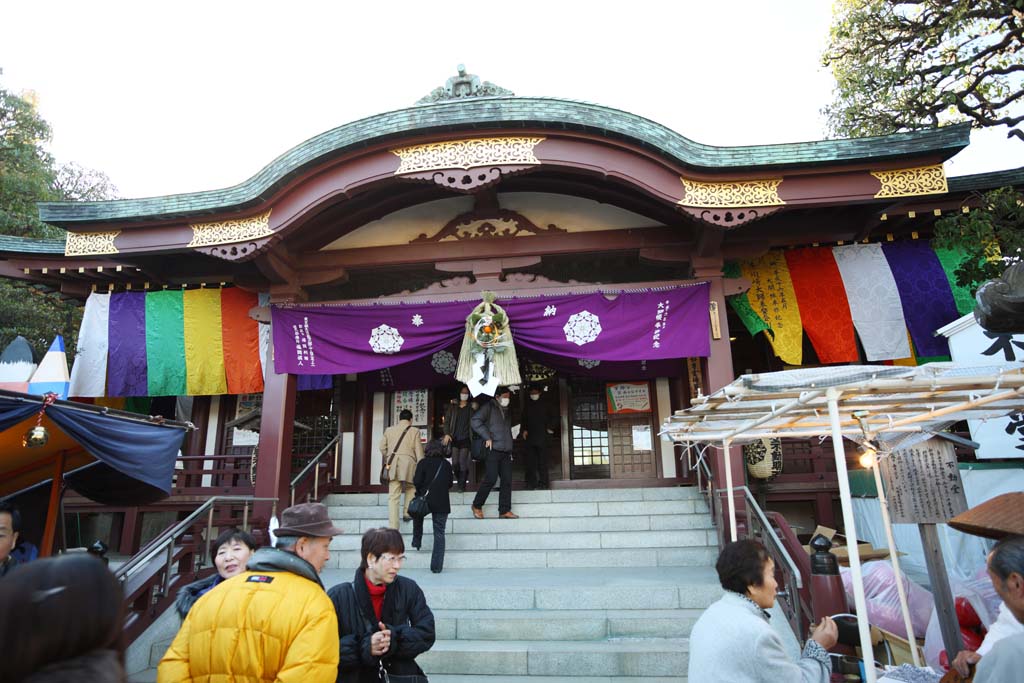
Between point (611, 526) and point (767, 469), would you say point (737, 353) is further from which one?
point (611, 526)

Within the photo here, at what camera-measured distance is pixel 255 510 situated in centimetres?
900

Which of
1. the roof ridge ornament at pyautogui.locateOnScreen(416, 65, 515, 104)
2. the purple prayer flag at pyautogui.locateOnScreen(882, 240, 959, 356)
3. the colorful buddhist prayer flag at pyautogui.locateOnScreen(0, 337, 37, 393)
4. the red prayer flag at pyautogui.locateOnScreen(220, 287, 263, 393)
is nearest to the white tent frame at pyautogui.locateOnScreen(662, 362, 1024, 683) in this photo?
the purple prayer flag at pyautogui.locateOnScreen(882, 240, 959, 356)

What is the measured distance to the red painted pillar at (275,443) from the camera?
9.23 metres

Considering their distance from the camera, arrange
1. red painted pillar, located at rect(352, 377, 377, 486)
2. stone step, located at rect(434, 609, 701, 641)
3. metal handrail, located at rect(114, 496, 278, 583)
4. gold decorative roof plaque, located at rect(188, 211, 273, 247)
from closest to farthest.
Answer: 1. stone step, located at rect(434, 609, 701, 641)
2. metal handrail, located at rect(114, 496, 278, 583)
3. gold decorative roof plaque, located at rect(188, 211, 273, 247)
4. red painted pillar, located at rect(352, 377, 377, 486)

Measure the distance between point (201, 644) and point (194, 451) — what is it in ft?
38.4

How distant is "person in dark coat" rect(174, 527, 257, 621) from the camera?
13.4 ft

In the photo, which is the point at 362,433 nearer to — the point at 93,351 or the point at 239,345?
the point at 239,345

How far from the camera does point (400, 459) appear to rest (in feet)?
28.2

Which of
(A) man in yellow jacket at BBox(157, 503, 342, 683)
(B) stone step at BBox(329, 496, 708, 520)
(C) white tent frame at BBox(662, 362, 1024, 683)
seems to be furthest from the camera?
(B) stone step at BBox(329, 496, 708, 520)

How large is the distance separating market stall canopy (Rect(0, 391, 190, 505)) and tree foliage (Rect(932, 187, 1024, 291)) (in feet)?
30.3

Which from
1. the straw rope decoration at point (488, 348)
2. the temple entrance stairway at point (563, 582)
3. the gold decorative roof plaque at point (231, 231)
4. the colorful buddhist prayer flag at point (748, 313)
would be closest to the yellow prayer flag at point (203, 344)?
the gold decorative roof plaque at point (231, 231)

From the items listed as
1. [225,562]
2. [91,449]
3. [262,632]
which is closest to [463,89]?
[91,449]

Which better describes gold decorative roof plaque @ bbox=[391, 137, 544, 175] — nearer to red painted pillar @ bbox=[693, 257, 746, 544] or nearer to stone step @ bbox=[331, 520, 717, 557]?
red painted pillar @ bbox=[693, 257, 746, 544]

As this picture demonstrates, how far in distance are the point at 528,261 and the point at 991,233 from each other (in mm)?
5879
